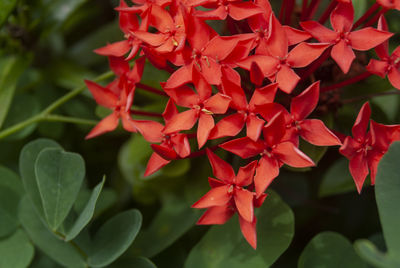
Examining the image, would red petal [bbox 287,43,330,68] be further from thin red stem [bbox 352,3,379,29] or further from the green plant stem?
the green plant stem

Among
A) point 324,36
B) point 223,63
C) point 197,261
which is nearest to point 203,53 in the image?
point 223,63

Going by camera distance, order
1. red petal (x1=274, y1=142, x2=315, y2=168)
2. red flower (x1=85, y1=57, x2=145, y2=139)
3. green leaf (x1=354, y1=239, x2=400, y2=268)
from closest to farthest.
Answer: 1. green leaf (x1=354, y1=239, x2=400, y2=268)
2. red petal (x1=274, y1=142, x2=315, y2=168)
3. red flower (x1=85, y1=57, x2=145, y2=139)

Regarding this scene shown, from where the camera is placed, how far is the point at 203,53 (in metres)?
0.51

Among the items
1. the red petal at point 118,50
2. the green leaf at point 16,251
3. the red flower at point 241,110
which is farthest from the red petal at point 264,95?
the green leaf at point 16,251

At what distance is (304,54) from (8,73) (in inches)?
19.0

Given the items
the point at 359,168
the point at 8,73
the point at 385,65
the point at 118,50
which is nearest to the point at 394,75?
the point at 385,65

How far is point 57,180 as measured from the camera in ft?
1.73

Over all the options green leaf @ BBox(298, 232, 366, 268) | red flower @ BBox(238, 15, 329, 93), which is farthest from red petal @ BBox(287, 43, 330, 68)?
green leaf @ BBox(298, 232, 366, 268)

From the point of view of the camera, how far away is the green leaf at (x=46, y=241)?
1.82ft

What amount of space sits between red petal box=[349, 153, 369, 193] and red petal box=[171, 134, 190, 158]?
183mm

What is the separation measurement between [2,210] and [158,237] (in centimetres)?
22

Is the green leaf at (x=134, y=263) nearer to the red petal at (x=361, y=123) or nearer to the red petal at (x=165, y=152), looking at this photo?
the red petal at (x=165, y=152)

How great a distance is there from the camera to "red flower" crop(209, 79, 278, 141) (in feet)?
1.57

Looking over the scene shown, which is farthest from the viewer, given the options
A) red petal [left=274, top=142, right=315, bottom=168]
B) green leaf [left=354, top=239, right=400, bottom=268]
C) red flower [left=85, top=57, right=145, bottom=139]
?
red flower [left=85, top=57, right=145, bottom=139]
